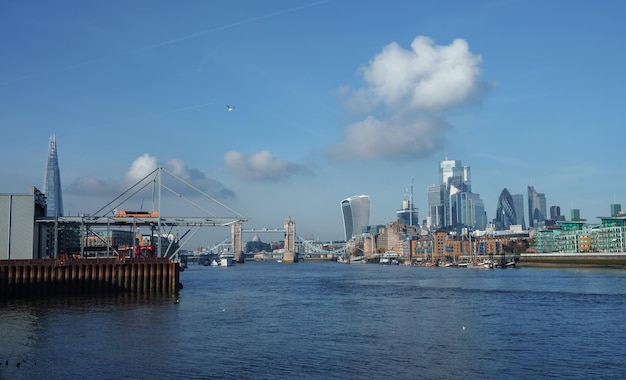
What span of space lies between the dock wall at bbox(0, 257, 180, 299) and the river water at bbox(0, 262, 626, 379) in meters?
4.65

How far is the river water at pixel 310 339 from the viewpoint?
28.5m

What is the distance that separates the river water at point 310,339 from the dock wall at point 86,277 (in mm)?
4651

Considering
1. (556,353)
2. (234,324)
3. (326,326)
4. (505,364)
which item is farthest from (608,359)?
(234,324)

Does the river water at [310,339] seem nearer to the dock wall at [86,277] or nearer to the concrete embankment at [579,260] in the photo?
the dock wall at [86,277]

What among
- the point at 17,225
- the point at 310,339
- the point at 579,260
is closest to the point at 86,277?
the point at 17,225

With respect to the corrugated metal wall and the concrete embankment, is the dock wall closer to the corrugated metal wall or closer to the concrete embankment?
the corrugated metal wall

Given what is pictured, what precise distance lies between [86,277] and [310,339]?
120 ft

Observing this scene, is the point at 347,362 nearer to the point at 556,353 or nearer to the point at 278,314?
the point at 556,353

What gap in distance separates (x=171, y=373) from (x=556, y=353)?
20.0 meters

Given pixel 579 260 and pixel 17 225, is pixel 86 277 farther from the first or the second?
pixel 579 260

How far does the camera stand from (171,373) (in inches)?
1098

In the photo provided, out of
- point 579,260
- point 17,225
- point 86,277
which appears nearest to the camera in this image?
point 86,277

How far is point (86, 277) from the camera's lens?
214 feet

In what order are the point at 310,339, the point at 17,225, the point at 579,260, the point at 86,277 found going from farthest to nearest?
the point at 579,260
the point at 17,225
the point at 86,277
the point at 310,339
